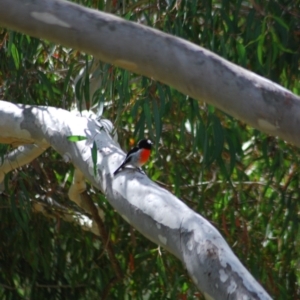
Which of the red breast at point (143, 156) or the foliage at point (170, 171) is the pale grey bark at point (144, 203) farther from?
the foliage at point (170, 171)

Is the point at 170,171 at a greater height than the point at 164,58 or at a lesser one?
lesser

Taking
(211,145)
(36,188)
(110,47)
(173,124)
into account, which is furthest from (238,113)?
(36,188)

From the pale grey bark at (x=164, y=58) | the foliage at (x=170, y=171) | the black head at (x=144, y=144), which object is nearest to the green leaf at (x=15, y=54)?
the foliage at (x=170, y=171)

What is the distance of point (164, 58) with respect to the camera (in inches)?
62.7

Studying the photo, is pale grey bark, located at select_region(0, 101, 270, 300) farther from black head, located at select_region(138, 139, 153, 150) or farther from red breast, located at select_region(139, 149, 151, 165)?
black head, located at select_region(138, 139, 153, 150)

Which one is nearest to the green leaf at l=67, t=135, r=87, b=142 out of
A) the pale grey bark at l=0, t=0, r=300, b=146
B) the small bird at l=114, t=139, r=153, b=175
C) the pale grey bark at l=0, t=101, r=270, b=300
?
the pale grey bark at l=0, t=101, r=270, b=300

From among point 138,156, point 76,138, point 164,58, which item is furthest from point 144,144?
point 164,58

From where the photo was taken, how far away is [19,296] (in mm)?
3998

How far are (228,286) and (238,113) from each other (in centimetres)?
36

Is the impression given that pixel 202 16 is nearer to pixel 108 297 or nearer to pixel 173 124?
pixel 173 124

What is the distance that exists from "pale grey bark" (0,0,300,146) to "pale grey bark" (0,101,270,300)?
1.04 feet

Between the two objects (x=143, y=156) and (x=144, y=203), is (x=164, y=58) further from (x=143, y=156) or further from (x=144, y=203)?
(x=143, y=156)

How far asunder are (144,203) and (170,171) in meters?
1.76

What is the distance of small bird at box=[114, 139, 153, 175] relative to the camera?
2331 mm
